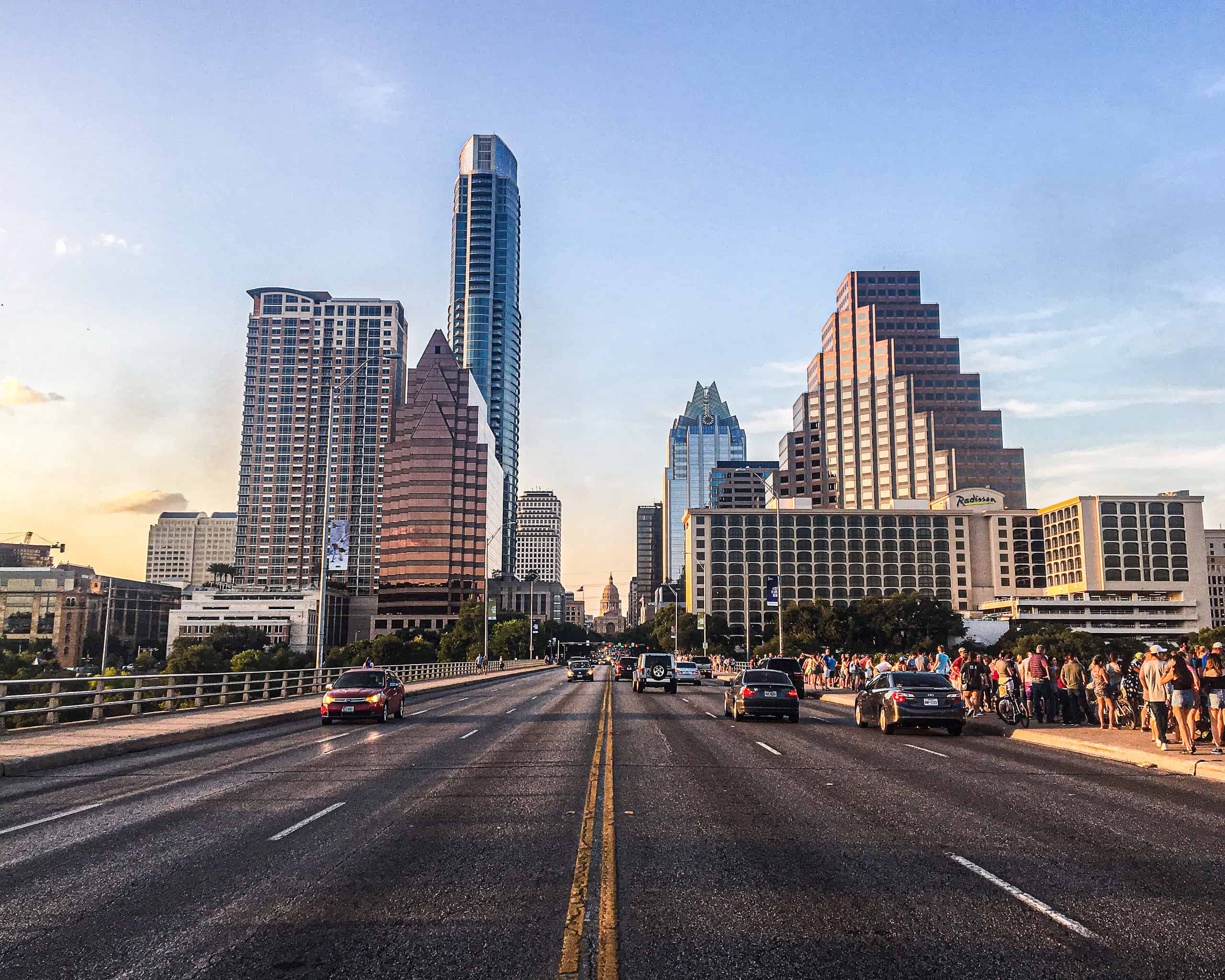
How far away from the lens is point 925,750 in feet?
64.6

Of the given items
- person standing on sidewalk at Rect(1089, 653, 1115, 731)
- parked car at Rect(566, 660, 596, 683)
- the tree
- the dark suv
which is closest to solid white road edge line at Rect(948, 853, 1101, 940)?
person standing on sidewalk at Rect(1089, 653, 1115, 731)

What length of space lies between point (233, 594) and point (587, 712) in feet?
537

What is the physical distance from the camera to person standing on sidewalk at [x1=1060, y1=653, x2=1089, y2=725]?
81.3 feet

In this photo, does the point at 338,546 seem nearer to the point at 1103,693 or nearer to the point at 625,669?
the point at 1103,693

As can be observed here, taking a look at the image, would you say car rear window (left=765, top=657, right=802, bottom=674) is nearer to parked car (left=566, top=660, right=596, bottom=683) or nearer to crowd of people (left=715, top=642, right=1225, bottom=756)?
crowd of people (left=715, top=642, right=1225, bottom=756)

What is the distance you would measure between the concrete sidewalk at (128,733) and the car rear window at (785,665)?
19.7m

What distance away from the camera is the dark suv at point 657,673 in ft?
162

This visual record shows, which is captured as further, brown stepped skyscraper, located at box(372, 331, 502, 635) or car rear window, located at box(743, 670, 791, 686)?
brown stepped skyscraper, located at box(372, 331, 502, 635)

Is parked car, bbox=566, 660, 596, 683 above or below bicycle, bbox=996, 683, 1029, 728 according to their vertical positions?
below

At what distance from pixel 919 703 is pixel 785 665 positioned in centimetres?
1969

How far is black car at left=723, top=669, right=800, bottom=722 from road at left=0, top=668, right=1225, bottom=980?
10796 millimetres

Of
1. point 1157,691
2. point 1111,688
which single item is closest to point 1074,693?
point 1111,688

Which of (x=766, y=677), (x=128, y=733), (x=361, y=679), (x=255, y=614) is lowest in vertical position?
(x=128, y=733)

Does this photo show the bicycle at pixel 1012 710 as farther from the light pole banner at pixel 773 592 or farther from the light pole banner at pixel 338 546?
the light pole banner at pixel 773 592
